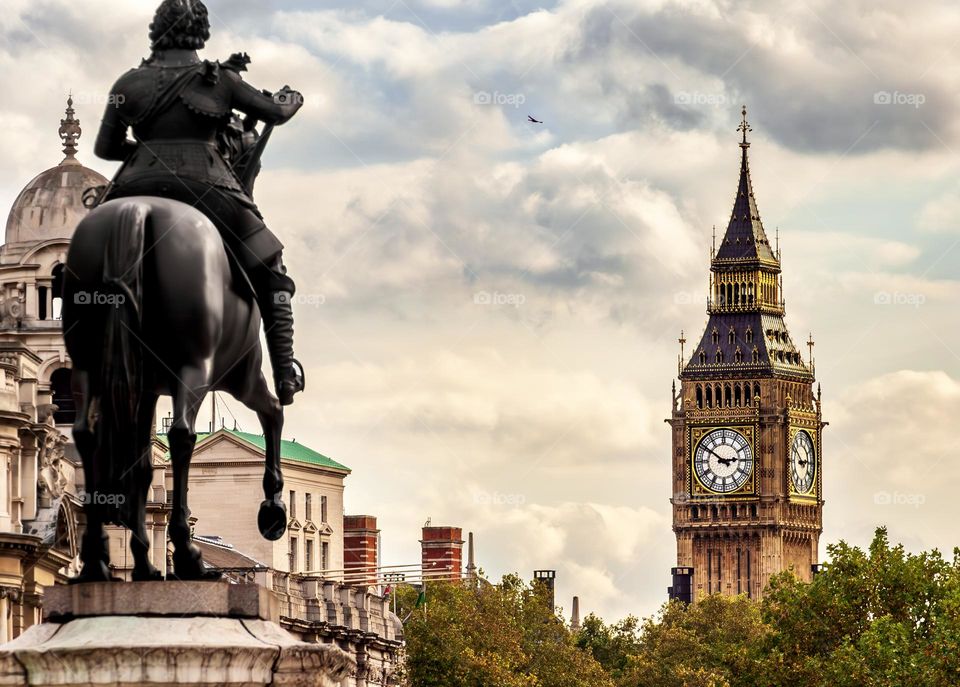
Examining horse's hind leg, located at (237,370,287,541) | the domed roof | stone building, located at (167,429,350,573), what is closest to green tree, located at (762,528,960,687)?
the domed roof

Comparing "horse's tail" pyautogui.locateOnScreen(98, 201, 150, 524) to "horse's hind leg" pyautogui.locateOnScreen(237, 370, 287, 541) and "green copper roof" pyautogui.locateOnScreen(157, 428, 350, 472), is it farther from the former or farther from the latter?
"green copper roof" pyautogui.locateOnScreen(157, 428, 350, 472)

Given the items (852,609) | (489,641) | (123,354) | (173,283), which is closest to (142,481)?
(123,354)

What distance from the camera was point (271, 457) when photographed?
998 inches

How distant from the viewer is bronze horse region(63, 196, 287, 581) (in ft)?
76.7

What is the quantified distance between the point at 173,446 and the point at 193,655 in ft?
6.93

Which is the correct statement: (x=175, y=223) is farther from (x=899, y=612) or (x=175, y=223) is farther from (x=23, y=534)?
(x=899, y=612)

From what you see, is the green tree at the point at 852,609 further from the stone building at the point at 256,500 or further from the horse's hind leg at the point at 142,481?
the horse's hind leg at the point at 142,481

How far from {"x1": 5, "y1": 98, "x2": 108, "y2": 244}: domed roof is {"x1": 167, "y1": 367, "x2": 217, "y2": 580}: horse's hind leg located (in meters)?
88.3

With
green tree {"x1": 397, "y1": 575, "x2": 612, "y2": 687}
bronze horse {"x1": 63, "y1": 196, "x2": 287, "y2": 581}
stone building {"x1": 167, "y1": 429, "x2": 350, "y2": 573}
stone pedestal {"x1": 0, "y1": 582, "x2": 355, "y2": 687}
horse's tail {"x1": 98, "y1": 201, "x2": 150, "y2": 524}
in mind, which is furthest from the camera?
stone building {"x1": 167, "y1": 429, "x2": 350, "y2": 573}

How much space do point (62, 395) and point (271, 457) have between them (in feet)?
297

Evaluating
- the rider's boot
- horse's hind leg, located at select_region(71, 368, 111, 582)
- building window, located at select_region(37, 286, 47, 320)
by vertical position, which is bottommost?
horse's hind leg, located at select_region(71, 368, 111, 582)

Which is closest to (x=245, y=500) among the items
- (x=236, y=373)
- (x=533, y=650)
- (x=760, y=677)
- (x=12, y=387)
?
(x=533, y=650)

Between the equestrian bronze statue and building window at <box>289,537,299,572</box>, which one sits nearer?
the equestrian bronze statue

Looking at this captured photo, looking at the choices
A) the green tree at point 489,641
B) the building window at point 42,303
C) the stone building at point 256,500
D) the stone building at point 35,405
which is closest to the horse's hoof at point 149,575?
the stone building at point 35,405
